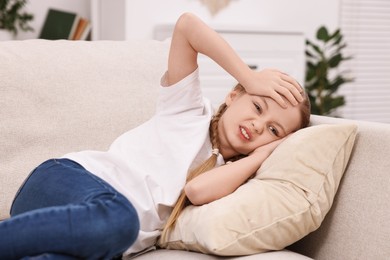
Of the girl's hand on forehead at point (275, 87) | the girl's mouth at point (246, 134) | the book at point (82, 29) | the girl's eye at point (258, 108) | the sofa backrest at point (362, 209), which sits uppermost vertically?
the book at point (82, 29)

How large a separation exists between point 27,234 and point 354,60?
3819mm

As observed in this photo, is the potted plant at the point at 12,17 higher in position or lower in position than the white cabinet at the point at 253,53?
higher

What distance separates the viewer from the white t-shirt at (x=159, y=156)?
1330 millimetres

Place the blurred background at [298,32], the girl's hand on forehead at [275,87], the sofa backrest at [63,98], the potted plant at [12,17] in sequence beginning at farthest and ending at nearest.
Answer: the blurred background at [298,32], the potted plant at [12,17], the sofa backrest at [63,98], the girl's hand on forehead at [275,87]

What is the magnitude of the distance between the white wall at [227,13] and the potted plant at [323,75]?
0.15m

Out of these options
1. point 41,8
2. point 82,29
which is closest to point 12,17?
point 41,8

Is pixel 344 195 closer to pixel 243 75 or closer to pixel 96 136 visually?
pixel 243 75

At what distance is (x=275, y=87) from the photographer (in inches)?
54.5

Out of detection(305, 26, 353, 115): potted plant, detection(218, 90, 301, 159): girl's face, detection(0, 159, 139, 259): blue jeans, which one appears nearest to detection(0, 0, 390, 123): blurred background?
detection(305, 26, 353, 115): potted plant

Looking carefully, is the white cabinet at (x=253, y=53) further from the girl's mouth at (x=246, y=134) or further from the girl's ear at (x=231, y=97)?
the girl's mouth at (x=246, y=134)

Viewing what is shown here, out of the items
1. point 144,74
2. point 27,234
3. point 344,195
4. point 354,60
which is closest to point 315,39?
point 354,60

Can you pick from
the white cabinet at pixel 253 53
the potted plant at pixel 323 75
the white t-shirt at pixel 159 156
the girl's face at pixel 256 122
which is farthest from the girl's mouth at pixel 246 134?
the potted plant at pixel 323 75

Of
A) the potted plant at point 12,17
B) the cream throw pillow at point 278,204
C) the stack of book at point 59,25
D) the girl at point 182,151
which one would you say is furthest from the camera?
the stack of book at point 59,25

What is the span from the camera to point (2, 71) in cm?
150
